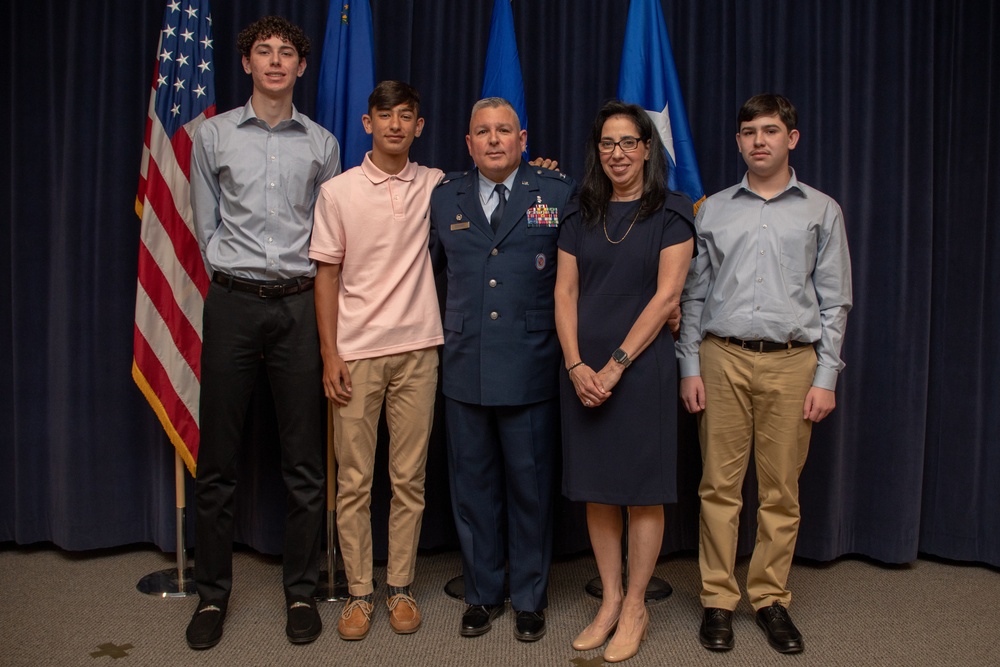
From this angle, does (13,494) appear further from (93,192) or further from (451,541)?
(451,541)

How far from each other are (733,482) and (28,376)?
2829 mm

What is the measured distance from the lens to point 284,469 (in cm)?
280

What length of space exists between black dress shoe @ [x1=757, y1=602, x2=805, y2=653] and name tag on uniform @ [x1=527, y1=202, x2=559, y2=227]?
1447mm

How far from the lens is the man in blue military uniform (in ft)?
8.52

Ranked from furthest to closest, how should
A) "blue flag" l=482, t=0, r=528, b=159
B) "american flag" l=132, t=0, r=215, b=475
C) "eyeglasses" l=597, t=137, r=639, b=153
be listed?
1. "blue flag" l=482, t=0, r=528, b=159
2. "american flag" l=132, t=0, r=215, b=475
3. "eyeglasses" l=597, t=137, r=639, b=153

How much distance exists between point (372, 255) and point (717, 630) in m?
1.63

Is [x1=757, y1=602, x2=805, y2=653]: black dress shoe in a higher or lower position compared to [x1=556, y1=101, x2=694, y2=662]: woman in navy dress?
lower

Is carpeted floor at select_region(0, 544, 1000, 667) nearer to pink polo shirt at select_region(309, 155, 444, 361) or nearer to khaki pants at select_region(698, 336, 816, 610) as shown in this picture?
khaki pants at select_region(698, 336, 816, 610)

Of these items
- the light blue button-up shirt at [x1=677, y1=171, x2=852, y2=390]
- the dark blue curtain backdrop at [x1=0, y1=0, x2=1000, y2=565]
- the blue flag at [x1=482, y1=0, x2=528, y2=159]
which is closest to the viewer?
the light blue button-up shirt at [x1=677, y1=171, x2=852, y2=390]

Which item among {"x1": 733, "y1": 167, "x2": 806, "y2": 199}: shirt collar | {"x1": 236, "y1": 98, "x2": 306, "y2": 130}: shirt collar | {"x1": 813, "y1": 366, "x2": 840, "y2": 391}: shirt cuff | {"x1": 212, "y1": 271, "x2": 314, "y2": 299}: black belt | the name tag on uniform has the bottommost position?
{"x1": 813, "y1": 366, "x2": 840, "y2": 391}: shirt cuff

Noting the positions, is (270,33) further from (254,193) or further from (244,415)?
(244,415)

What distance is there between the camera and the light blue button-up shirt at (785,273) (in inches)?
101

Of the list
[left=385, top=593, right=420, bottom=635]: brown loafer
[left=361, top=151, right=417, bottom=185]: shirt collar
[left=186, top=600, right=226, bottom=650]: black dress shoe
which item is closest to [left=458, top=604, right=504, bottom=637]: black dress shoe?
[left=385, top=593, right=420, bottom=635]: brown loafer

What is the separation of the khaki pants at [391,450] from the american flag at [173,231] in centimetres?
74
